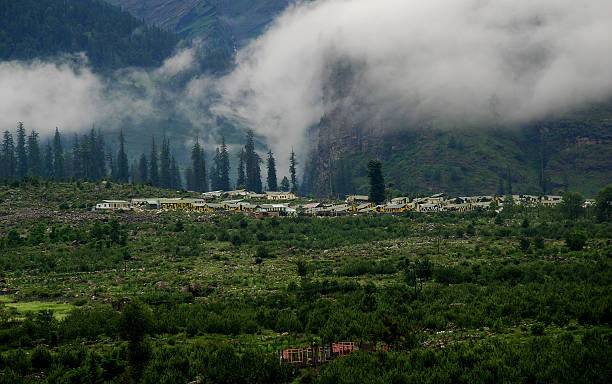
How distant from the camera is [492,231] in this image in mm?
78812

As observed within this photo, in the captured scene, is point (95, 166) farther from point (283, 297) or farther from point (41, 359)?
point (41, 359)

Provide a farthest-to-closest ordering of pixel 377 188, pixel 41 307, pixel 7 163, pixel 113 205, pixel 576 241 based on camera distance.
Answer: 1. pixel 7 163
2. pixel 377 188
3. pixel 113 205
4. pixel 576 241
5. pixel 41 307

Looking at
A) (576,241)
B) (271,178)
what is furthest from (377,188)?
(576,241)

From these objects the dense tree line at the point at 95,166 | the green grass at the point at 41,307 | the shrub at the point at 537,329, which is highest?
the dense tree line at the point at 95,166

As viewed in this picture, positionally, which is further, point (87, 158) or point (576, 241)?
point (87, 158)

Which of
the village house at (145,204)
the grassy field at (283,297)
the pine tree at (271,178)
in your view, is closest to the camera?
the grassy field at (283,297)

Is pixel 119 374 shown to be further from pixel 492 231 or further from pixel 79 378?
pixel 492 231

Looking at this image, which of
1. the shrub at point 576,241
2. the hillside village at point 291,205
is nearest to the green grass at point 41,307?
the shrub at point 576,241

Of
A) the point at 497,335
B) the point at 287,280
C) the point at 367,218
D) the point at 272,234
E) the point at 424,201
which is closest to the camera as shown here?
the point at 497,335

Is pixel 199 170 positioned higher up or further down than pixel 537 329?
higher up

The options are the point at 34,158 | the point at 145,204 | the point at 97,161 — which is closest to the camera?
the point at 145,204

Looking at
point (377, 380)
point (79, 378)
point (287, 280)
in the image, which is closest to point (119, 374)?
point (79, 378)

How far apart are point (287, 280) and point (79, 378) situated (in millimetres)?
28271

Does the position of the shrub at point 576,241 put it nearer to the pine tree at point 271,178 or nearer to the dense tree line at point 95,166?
the dense tree line at point 95,166
